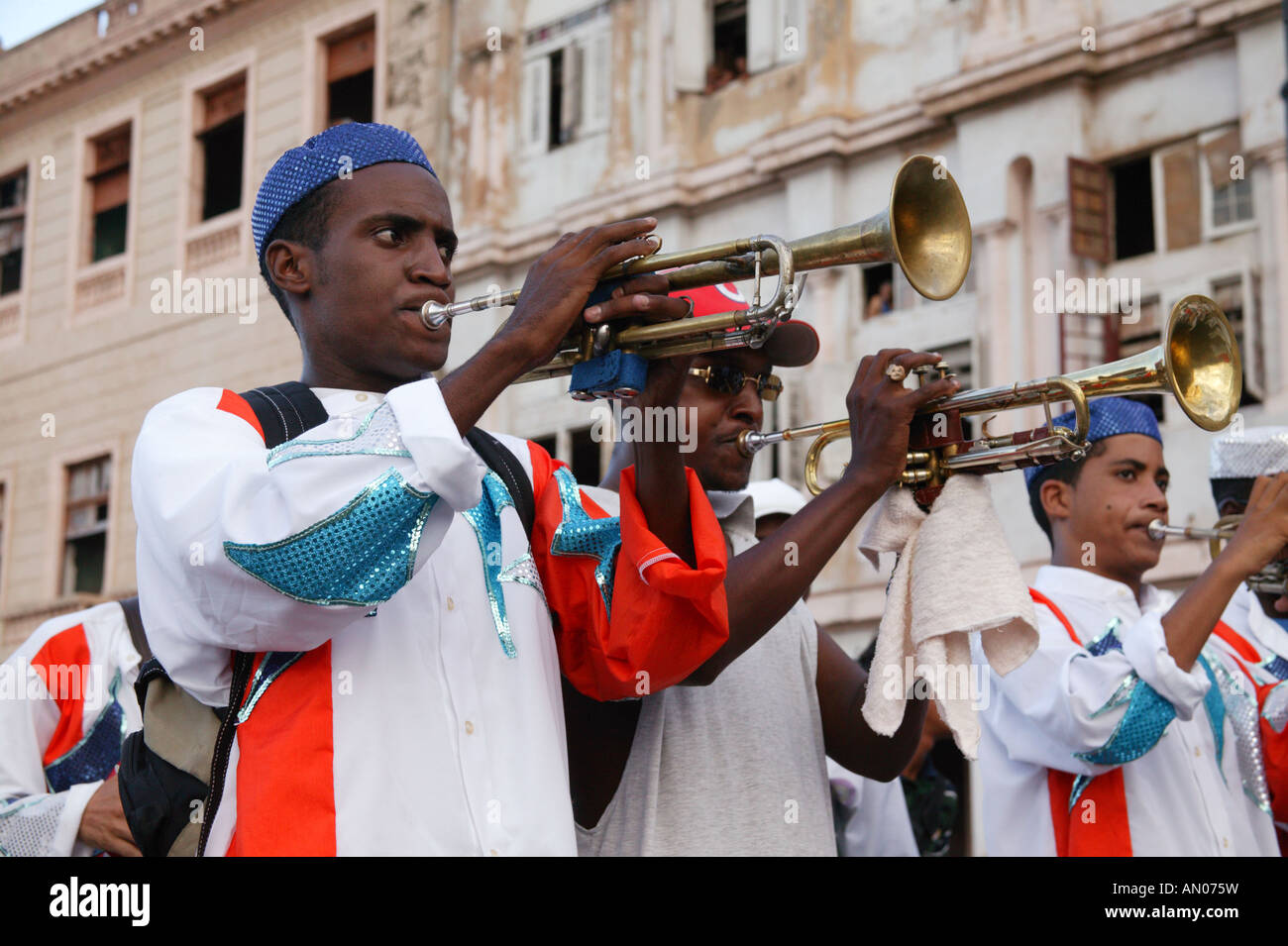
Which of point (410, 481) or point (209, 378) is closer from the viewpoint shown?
point (410, 481)

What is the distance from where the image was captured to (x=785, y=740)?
352cm

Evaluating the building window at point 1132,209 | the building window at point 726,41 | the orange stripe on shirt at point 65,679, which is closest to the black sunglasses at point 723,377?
the orange stripe on shirt at point 65,679

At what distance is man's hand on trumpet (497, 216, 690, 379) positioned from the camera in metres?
2.71

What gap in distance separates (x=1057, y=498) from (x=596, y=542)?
7.54 feet

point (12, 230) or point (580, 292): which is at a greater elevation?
point (12, 230)

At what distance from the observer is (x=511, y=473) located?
311 centimetres

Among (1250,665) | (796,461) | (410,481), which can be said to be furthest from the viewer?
(796,461)

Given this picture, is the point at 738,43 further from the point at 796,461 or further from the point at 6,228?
the point at 6,228

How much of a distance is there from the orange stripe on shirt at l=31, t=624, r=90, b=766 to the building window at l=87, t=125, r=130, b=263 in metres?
15.9

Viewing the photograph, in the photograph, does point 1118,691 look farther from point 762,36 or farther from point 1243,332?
point 762,36

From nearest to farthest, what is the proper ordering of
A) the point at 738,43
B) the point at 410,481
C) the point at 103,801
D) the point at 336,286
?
the point at 410,481 → the point at 336,286 → the point at 103,801 → the point at 738,43

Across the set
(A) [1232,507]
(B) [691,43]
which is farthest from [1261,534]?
(B) [691,43]

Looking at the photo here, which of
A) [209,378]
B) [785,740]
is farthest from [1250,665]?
[209,378]

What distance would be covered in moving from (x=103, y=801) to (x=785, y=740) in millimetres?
1837
